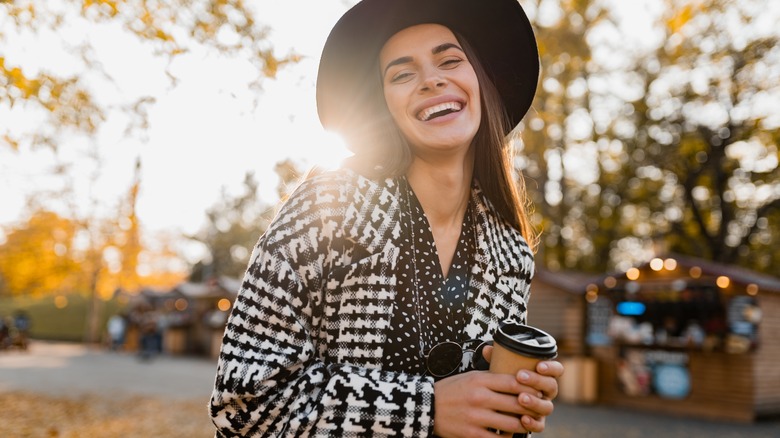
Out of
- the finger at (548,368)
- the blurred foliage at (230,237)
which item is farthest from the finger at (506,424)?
the blurred foliage at (230,237)

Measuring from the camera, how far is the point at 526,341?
1234 mm

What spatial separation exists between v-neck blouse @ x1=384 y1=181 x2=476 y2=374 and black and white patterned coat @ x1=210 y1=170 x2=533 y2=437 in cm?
3

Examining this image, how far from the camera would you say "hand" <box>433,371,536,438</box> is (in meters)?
1.20

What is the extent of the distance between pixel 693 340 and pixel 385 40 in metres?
14.2

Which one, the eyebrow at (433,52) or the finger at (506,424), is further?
the eyebrow at (433,52)

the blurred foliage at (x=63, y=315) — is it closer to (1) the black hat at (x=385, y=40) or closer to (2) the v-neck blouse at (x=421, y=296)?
(1) the black hat at (x=385, y=40)

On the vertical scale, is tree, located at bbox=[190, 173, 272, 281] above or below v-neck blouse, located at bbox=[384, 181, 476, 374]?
above

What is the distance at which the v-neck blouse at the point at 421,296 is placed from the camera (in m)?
1.36

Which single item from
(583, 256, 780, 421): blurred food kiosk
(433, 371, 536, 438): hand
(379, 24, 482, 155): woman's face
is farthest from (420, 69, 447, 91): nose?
(583, 256, 780, 421): blurred food kiosk

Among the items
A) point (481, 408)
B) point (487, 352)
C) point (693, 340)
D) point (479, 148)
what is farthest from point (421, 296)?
point (693, 340)

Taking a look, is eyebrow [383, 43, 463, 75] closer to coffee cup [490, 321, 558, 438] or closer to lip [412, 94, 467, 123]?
lip [412, 94, 467, 123]

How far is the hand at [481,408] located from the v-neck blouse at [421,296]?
0.49 ft

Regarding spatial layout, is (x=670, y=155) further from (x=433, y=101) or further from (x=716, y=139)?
(x=433, y=101)

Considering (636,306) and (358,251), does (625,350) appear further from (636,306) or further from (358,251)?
(358,251)
